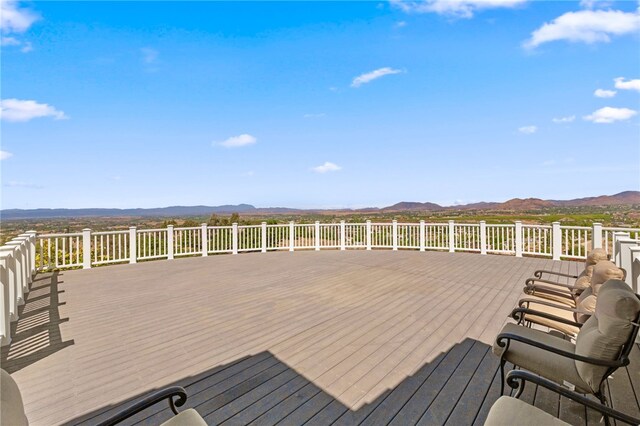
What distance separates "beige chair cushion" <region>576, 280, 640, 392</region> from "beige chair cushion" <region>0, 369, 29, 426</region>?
268cm

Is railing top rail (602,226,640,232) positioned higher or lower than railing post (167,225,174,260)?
higher

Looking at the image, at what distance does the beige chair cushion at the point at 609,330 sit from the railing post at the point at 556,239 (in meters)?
7.52

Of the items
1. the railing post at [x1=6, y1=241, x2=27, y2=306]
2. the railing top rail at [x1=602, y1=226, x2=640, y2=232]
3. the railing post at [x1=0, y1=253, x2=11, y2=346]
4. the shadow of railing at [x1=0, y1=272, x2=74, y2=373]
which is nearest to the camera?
the shadow of railing at [x1=0, y1=272, x2=74, y2=373]


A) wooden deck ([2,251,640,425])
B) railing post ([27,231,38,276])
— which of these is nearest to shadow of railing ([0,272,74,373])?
wooden deck ([2,251,640,425])

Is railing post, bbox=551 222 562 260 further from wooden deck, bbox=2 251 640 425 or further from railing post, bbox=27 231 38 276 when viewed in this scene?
railing post, bbox=27 231 38 276

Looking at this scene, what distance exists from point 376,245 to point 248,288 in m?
6.09

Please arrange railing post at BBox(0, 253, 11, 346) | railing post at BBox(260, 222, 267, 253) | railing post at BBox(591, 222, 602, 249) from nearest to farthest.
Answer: railing post at BBox(0, 253, 11, 346)
railing post at BBox(591, 222, 602, 249)
railing post at BBox(260, 222, 267, 253)

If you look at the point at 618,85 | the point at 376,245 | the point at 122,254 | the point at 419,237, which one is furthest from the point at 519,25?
the point at 122,254

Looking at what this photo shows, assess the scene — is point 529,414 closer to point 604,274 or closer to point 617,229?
point 604,274

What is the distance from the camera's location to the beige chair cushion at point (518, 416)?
1247 millimetres

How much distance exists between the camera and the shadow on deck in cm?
189

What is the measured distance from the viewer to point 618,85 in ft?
28.2

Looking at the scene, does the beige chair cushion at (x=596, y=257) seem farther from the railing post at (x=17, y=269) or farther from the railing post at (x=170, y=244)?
the railing post at (x=170, y=244)

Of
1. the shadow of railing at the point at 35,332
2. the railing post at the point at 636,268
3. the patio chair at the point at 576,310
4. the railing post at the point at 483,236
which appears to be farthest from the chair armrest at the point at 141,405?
the railing post at the point at 483,236
